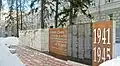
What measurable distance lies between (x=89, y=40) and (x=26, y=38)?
16.2m

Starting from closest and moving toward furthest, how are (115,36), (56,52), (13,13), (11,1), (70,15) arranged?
1. (115,36)
2. (56,52)
3. (70,15)
4. (11,1)
5. (13,13)

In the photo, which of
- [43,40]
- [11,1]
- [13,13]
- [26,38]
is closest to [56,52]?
[43,40]

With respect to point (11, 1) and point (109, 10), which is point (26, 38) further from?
point (11, 1)

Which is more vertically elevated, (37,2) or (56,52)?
(37,2)

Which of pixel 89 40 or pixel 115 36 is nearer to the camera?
pixel 115 36

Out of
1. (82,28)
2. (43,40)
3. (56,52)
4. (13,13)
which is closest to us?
(82,28)

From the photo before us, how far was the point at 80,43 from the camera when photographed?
40.4 feet

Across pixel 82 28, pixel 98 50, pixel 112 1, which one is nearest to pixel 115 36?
pixel 98 50

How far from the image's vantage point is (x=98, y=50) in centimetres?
1014

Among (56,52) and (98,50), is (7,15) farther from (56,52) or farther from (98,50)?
(98,50)

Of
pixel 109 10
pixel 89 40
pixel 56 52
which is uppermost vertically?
pixel 109 10

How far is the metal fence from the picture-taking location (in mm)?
11266

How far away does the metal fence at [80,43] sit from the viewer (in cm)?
1127

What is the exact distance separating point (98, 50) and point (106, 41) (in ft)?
2.28
